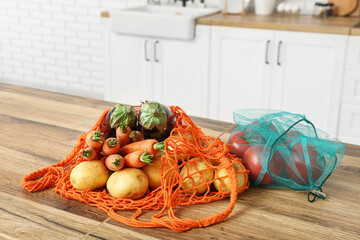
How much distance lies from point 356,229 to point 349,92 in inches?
100

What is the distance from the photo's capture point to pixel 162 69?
4.00 metres

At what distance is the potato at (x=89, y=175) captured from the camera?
1165 millimetres

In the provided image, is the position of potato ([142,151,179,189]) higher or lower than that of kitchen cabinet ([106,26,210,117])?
higher

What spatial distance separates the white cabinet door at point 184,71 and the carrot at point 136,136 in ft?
8.52

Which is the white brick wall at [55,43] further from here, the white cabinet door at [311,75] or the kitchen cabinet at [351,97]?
the kitchen cabinet at [351,97]

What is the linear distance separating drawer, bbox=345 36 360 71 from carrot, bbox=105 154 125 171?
2605 mm

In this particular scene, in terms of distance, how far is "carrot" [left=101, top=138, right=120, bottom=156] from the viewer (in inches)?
46.1

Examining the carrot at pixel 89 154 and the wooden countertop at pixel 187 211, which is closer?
the wooden countertop at pixel 187 211

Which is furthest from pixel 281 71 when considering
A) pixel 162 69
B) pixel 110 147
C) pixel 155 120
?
pixel 110 147

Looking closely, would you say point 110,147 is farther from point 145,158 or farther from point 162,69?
point 162,69

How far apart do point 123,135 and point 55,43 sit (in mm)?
4501

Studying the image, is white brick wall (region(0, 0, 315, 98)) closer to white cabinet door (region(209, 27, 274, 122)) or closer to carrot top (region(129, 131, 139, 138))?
white cabinet door (region(209, 27, 274, 122))

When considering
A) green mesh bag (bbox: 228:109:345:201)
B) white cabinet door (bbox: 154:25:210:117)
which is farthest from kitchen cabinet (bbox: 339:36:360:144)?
green mesh bag (bbox: 228:109:345:201)

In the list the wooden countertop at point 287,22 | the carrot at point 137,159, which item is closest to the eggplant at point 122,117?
the carrot at point 137,159
